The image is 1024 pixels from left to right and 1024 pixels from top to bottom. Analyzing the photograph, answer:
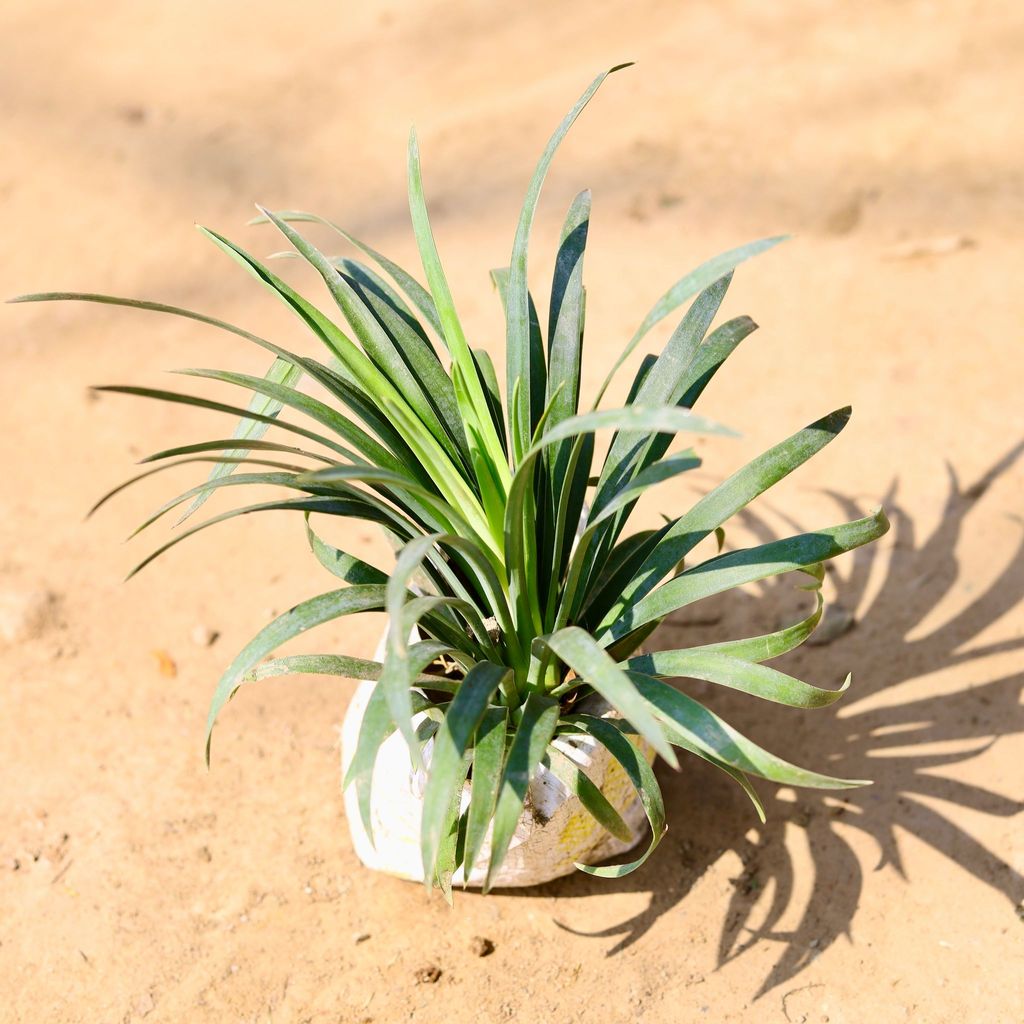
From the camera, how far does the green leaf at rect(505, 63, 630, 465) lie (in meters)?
1.60

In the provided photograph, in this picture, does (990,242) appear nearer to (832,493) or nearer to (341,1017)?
(832,493)

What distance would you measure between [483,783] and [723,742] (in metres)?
0.31

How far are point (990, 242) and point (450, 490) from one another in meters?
2.19

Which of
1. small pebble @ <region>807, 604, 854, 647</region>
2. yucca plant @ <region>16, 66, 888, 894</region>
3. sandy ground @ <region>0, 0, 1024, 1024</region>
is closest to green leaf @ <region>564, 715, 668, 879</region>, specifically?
yucca plant @ <region>16, 66, 888, 894</region>

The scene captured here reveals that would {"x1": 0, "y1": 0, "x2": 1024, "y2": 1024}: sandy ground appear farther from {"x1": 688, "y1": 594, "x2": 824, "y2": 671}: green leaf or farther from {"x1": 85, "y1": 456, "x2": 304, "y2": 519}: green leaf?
{"x1": 85, "y1": 456, "x2": 304, "y2": 519}: green leaf

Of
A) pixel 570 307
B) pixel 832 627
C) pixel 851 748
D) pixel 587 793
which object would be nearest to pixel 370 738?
pixel 587 793

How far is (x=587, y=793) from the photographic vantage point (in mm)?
1626

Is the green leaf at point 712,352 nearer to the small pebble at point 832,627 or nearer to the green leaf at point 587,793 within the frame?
the green leaf at point 587,793

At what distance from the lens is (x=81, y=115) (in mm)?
3947

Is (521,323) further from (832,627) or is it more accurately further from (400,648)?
(832,627)

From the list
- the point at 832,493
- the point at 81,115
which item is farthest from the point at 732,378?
the point at 81,115

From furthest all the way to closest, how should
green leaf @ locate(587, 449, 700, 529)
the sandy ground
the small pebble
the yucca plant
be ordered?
1. the small pebble
2. the sandy ground
3. the yucca plant
4. green leaf @ locate(587, 449, 700, 529)

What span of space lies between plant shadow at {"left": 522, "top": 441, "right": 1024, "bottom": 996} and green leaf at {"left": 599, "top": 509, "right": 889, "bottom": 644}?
0.57m

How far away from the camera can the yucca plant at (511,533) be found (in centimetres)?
148
